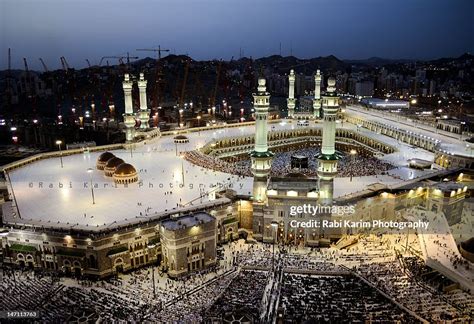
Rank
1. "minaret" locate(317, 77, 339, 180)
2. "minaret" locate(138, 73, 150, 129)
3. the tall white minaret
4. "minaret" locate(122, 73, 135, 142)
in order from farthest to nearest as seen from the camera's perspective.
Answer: "minaret" locate(138, 73, 150, 129)
"minaret" locate(122, 73, 135, 142)
the tall white minaret
"minaret" locate(317, 77, 339, 180)

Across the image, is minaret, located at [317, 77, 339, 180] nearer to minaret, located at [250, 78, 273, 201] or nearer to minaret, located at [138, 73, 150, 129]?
minaret, located at [250, 78, 273, 201]

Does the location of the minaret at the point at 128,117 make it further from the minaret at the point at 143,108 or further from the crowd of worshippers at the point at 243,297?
the crowd of worshippers at the point at 243,297

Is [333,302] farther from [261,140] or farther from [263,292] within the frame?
[261,140]

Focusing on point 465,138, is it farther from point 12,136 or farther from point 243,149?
point 12,136

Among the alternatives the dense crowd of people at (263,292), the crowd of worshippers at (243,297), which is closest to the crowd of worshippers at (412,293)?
the dense crowd of people at (263,292)

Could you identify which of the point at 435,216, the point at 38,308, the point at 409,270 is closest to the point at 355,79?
the point at 435,216

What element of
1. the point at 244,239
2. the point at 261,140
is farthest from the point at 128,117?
the point at 244,239

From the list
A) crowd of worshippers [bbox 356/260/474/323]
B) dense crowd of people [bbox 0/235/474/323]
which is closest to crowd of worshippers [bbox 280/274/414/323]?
dense crowd of people [bbox 0/235/474/323]
